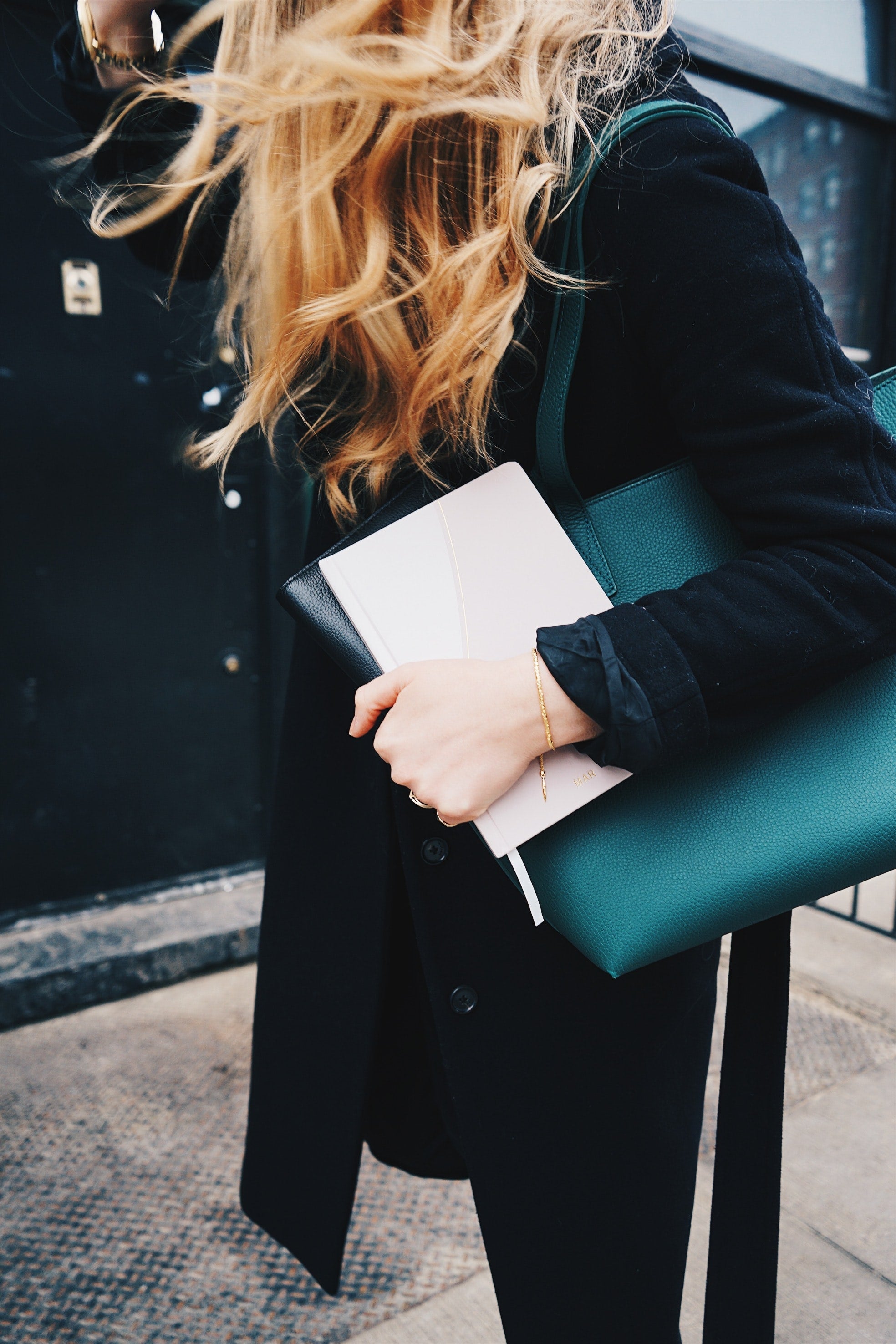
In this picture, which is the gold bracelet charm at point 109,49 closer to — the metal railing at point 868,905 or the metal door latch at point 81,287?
the metal door latch at point 81,287

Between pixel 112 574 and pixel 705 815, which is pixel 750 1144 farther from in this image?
pixel 112 574

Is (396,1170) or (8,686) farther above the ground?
(8,686)

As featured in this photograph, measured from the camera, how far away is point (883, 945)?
3.00 m

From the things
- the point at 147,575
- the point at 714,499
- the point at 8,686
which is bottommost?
the point at 8,686

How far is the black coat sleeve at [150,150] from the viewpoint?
48.8 inches

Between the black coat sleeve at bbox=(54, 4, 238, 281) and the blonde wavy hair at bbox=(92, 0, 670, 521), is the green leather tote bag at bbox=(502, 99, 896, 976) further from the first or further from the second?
the black coat sleeve at bbox=(54, 4, 238, 281)

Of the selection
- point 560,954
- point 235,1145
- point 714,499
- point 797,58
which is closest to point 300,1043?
point 560,954

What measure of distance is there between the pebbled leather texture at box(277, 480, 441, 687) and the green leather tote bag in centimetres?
18

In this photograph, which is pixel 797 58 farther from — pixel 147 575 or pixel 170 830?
pixel 170 830

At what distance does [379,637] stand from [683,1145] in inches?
29.7

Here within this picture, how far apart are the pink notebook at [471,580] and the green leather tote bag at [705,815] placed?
0.05m

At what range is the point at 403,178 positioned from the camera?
85cm

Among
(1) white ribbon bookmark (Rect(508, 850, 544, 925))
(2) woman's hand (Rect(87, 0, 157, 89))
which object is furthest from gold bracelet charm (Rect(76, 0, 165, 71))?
(1) white ribbon bookmark (Rect(508, 850, 544, 925))

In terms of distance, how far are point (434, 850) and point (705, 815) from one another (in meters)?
0.32
